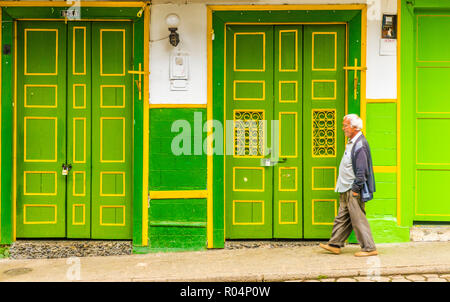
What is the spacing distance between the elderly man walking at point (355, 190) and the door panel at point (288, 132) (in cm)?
80

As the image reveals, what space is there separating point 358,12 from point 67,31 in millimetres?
4155

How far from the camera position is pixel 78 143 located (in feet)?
22.2

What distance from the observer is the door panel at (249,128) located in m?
6.74

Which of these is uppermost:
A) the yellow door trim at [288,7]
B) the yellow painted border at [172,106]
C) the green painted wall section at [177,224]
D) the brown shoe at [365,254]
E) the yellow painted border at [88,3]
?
the yellow painted border at [88,3]

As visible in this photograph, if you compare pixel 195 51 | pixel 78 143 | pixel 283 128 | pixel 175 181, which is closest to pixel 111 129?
pixel 78 143

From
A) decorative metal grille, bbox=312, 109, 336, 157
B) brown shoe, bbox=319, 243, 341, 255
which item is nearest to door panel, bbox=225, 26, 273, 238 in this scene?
decorative metal grille, bbox=312, 109, 336, 157

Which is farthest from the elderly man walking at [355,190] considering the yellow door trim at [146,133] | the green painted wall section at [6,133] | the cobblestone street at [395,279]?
the green painted wall section at [6,133]

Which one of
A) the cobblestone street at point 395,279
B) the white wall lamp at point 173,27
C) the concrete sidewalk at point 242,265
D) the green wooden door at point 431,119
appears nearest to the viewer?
the cobblestone street at point 395,279

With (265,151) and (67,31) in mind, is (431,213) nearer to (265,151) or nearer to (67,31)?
(265,151)

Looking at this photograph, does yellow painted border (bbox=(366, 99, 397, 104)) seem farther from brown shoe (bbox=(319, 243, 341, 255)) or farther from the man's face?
brown shoe (bbox=(319, 243, 341, 255))

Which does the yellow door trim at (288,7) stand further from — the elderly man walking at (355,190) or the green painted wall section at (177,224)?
the green painted wall section at (177,224)

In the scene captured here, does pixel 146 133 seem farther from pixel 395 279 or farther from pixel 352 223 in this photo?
pixel 395 279

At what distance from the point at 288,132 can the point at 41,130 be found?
357 cm

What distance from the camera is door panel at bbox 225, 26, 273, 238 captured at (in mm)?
6742
